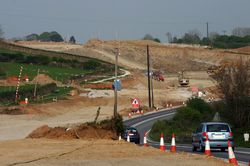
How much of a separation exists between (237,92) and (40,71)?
61.6 m

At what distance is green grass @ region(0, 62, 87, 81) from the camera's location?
4441 inches

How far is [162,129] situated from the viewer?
7012cm

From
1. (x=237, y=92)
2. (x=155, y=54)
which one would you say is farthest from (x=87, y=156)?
(x=155, y=54)

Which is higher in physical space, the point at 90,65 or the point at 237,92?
the point at 90,65

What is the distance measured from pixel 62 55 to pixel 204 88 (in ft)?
125

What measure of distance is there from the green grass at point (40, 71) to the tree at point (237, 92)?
49.6 meters

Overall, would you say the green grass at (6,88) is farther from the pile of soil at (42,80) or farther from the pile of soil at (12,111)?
the pile of soil at (12,111)

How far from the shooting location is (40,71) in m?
118

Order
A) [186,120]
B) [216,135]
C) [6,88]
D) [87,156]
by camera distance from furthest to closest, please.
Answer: [6,88], [186,120], [216,135], [87,156]

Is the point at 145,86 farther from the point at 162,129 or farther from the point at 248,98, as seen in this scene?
the point at 248,98

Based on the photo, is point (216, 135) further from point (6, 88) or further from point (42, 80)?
point (42, 80)

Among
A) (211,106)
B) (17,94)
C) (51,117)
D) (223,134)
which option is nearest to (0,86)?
(17,94)

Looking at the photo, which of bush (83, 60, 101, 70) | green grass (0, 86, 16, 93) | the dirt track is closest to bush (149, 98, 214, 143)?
green grass (0, 86, 16, 93)

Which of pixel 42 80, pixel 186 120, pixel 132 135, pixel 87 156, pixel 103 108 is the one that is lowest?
pixel 186 120
